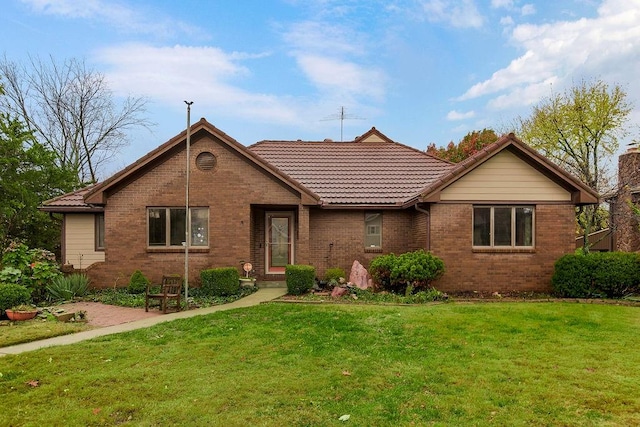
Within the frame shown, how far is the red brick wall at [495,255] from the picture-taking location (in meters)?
13.2

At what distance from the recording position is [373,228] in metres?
15.4

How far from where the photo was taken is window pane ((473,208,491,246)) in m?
13.4

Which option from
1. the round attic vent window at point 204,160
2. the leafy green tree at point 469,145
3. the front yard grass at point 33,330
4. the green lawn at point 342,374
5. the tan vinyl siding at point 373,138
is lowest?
the front yard grass at point 33,330

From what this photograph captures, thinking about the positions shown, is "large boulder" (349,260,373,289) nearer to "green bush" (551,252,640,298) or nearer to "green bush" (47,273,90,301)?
"green bush" (551,252,640,298)

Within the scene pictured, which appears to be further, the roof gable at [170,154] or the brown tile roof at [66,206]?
the brown tile roof at [66,206]

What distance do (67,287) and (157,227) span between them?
3.19m

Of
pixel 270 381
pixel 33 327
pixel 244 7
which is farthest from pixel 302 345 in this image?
pixel 244 7

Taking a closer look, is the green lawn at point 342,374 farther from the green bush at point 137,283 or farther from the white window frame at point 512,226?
the green bush at point 137,283

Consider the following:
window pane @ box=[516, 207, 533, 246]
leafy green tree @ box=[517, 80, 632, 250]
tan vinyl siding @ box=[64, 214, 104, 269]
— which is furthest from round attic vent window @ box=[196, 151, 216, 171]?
leafy green tree @ box=[517, 80, 632, 250]

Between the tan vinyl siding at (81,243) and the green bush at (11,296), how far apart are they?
16.5ft

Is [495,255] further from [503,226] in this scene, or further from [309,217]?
[309,217]

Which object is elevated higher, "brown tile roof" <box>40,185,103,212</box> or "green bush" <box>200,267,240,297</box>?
"brown tile roof" <box>40,185,103,212</box>

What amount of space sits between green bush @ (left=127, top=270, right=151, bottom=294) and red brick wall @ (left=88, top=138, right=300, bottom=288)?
430mm

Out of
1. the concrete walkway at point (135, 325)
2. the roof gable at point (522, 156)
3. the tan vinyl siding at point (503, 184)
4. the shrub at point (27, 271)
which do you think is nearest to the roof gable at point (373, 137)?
the tan vinyl siding at point (503, 184)
